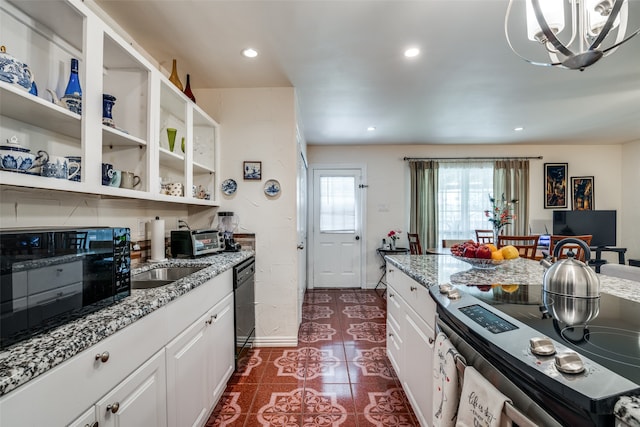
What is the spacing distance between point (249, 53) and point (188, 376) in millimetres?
2148

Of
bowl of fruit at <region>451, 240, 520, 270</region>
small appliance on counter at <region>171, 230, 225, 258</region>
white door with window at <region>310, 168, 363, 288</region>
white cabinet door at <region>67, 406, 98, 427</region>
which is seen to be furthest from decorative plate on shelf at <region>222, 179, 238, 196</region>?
white door with window at <region>310, 168, 363, 288</region>

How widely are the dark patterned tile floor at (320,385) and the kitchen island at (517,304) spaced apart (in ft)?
2.97

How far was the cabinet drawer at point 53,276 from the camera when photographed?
820 mm

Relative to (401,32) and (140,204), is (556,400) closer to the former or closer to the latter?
(401,32)

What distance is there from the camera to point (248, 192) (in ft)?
9.42

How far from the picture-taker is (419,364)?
1610 millimetres

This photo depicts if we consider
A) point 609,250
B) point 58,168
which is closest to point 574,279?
point 58,168

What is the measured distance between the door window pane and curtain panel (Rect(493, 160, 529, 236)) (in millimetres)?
2468

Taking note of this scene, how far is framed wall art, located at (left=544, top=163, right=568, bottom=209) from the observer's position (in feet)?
16.9

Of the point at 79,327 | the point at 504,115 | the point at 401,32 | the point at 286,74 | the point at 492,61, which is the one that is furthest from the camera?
the point at 504,115

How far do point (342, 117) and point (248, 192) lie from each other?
1608 mm

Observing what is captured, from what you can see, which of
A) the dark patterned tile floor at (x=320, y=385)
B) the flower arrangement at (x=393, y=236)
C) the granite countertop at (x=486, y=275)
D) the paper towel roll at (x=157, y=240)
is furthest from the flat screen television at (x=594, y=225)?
the paper towel roll at (x=157, y=240)

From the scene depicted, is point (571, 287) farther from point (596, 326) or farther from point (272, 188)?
point (272, 188)

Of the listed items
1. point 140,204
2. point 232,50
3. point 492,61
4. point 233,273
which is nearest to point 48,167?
point 140,204
